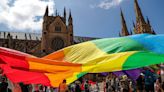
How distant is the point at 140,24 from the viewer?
223 feet

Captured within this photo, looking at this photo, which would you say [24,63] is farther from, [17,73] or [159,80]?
[159,80]

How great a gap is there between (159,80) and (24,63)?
6892mm

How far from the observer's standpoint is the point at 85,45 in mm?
6602

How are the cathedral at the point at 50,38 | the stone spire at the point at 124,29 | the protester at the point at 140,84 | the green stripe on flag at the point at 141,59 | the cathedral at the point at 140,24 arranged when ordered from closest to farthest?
the green stripe on flag at the point at 141,59 < the protester at the point at 140,84 < the cathedral at the point at 50,38 < the cathedral at the point at 140,24 < the stone spire at the point at 124,29

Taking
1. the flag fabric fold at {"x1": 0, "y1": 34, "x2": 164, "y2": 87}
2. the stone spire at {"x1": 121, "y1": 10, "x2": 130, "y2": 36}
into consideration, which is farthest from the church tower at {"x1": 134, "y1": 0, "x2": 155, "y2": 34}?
the flag fabric fold at {"x1": 0, "y1": 34, "x2": 164, "y2": 87}

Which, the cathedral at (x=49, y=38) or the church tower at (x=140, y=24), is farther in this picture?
the church tower at (x=140, y=24)

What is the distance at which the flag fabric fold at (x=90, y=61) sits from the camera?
16.9ft

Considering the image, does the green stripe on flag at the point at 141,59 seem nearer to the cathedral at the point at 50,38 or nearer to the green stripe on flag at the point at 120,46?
the green stripe on flag at the point at 120,46

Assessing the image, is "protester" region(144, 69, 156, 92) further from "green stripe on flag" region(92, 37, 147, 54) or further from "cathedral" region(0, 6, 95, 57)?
"cathedral" region(0, 6, 95, 57)

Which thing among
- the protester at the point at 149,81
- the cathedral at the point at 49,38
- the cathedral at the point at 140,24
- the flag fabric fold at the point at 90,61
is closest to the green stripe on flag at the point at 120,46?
the flag fabric fold at the point at 90,61

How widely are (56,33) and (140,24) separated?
2251cm

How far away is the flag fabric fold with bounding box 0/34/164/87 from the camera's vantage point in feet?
16.9

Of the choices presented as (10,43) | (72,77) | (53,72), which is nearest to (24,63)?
(53,72)

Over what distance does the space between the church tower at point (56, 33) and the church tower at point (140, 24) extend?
18608 mm
